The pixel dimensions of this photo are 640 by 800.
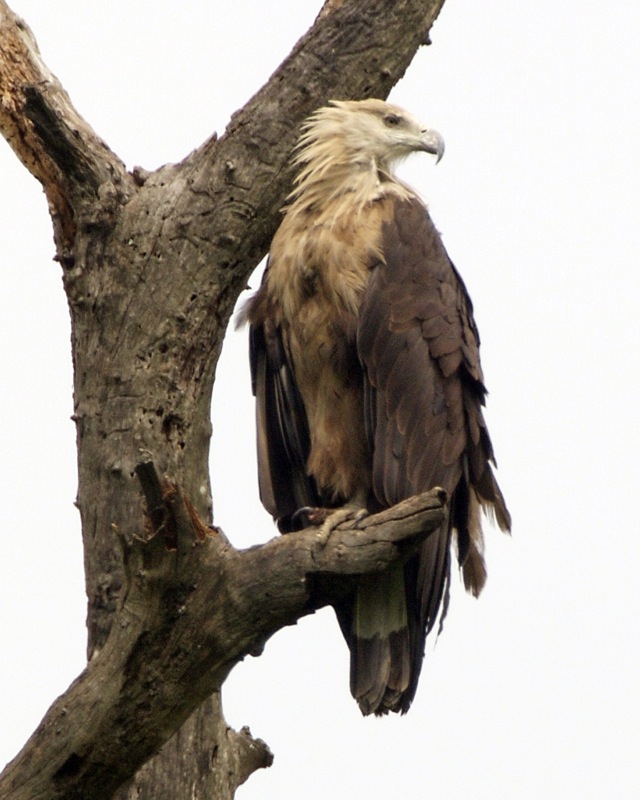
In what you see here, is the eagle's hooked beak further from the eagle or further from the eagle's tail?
the eagle's tail

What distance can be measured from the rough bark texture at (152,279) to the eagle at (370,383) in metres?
0.22

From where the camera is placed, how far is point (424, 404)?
5293 millimetres

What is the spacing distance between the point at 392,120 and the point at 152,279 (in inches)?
58.7

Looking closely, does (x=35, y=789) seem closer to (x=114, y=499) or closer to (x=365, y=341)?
(x=114, y=499)

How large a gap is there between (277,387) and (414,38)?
5.89ft

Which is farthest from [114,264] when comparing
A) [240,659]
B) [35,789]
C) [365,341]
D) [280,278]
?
[35,789]

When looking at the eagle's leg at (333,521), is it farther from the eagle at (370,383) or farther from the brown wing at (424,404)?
the brown wing at (424,404)

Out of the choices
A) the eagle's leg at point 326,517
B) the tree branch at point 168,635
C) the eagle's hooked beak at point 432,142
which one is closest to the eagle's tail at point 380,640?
the eagle's leg at point 326,517

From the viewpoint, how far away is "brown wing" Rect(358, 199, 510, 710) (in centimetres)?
522

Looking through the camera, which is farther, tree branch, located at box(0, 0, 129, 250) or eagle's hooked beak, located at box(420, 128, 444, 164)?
eagle's hooked beak, located at box(420, 128, 444, 164)

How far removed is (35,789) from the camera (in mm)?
4102

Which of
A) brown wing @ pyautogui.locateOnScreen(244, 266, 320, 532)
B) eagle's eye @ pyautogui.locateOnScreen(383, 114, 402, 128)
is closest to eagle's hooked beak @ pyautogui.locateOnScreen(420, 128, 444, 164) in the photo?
eagle's eye @ pyautogui.locateOnScreen(383, 114, 402, 128)

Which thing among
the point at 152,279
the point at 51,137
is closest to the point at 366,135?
the point at 152,279

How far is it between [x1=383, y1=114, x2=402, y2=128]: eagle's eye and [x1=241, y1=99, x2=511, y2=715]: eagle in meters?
0.15
